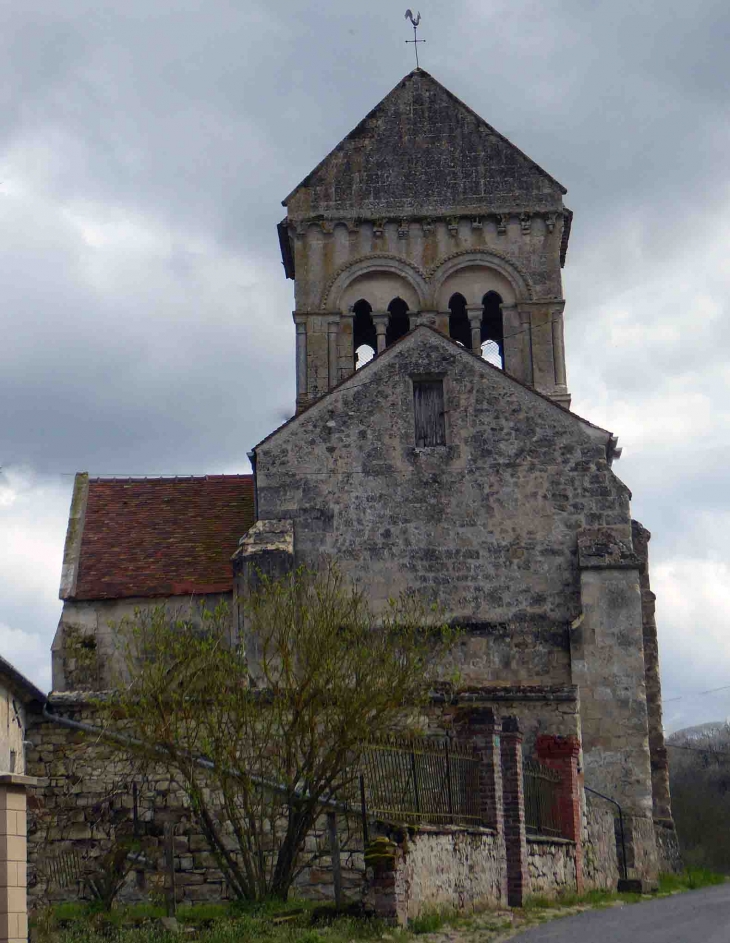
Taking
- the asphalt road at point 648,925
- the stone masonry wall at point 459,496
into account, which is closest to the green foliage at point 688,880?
the asphalt road at point 648,925

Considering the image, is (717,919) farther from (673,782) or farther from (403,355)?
(673,782)

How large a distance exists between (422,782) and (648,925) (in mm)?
2763

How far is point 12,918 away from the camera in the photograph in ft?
39.1

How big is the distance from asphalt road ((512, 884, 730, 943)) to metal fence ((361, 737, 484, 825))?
161 centimetres

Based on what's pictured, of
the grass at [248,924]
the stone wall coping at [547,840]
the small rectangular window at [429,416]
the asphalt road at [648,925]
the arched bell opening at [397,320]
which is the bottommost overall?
the asphalt road at [648,925]

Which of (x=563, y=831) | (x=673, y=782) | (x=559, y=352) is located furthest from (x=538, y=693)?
(x=673, y=782)

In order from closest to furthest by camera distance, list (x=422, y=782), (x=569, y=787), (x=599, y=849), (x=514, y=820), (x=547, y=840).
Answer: (x=422, y=782) → (x=514, y=820) → (x=547, y=840) → (x=569, y=787) → (x=599, y=849)

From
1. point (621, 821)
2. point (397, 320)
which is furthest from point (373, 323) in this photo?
point (621, 821)

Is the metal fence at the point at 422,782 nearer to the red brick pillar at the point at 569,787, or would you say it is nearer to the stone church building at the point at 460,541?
the red brick pillar at the point at 569,787

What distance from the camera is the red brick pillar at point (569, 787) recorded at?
1994 cm

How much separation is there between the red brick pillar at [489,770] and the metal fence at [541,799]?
98 centimetres

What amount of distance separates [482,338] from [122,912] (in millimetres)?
18449

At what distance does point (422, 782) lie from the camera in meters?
16.6

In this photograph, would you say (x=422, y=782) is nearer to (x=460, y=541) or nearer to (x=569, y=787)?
(x=569, y=787)
